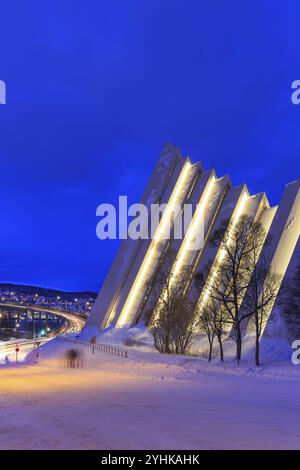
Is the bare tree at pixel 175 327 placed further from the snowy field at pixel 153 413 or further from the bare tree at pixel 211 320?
the snowy field at pixel 153 413

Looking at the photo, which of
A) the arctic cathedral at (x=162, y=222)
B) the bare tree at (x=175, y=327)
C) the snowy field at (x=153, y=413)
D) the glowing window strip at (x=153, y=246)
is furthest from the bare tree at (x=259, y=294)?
the glowing window strip at (x=153, y=246)

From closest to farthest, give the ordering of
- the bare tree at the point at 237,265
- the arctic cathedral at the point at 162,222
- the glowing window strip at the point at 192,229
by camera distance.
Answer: the bare tree at the point at 237,265
the arctic cathedral at the point at 162,222
the glowing window strip at the point at 192,229

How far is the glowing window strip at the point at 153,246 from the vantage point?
145 feet

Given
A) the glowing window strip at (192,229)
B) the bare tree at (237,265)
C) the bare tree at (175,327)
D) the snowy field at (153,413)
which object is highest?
the glowing window strip at (192,229)

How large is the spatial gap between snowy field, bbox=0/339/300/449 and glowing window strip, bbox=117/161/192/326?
27637mm

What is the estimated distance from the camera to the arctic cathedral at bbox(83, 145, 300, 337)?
36.8m

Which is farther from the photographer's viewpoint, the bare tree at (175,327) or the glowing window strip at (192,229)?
the glowing window strip at (192,229)

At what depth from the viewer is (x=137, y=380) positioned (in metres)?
15.8

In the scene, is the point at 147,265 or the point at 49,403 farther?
the point at 147,265

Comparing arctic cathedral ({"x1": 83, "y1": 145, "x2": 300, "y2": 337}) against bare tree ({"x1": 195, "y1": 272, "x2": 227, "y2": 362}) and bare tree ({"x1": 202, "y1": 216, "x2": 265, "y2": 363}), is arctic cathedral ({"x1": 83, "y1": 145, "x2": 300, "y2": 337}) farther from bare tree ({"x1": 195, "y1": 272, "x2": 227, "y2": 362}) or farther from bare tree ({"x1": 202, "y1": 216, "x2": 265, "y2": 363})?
bare tree ({"x1": 195, "y1": 272, "x2": 227, "y2": 362})

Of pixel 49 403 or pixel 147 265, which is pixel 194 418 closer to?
pixel 49 403

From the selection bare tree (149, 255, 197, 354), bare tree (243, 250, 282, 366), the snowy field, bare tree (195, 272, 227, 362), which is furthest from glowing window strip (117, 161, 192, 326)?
the snowy field
